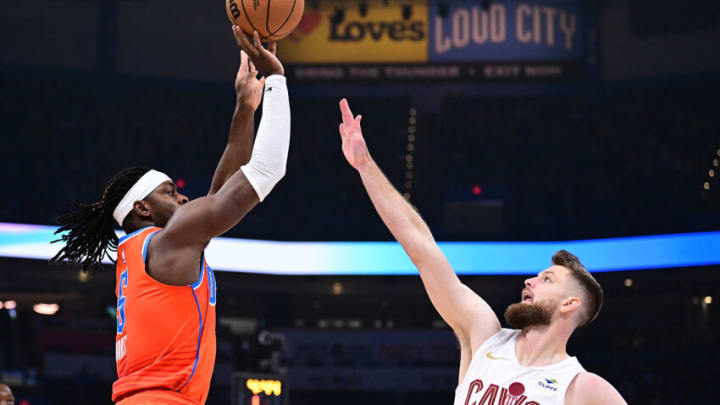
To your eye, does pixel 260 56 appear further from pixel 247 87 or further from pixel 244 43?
pixel 247 87

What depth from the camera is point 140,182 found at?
3256 mm

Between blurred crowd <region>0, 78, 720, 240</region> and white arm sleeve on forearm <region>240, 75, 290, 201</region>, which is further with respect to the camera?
blurred crowd <region>0, 78, 720, 240</region>

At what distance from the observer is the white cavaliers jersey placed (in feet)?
9.37

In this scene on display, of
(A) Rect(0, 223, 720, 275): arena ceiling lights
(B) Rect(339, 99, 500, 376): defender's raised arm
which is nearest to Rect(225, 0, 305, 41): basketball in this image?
(B) Rect(339, 99, 500, 376): defender's raised arm

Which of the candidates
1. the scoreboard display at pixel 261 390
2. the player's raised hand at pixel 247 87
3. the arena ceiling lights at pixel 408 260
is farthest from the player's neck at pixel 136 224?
the arena ceiling lights at pixel 408 260

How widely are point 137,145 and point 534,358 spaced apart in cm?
1346

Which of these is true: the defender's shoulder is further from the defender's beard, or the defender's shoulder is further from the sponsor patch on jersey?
the defender's beard

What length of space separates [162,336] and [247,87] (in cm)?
124

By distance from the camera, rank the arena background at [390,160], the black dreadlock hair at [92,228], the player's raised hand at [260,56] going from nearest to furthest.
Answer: the player's raised hand at [260,56] → the black dreadlock hair at [92,228] → the arena background at [390,160]

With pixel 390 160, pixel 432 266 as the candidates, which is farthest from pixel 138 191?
pixel 390 160

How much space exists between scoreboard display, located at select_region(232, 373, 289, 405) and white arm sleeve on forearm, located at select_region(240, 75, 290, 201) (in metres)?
7.26

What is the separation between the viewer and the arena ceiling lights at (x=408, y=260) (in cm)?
1312

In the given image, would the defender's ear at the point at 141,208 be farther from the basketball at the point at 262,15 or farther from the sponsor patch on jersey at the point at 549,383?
the sponsor patch on jersey at the point at 549,383

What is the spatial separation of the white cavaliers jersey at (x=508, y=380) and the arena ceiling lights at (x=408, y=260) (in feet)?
33.8
